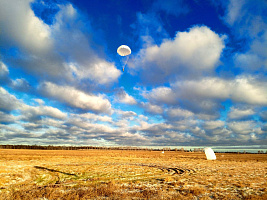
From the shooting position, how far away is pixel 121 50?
→ 112 feet

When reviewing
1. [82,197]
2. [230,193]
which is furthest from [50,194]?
[230,193]

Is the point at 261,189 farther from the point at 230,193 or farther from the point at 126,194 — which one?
the point at 126,194

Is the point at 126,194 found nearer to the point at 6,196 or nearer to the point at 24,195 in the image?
the point at 24,195

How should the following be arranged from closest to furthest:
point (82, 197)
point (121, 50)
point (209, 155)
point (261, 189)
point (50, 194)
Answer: point (82, 197), point (50, 194), point (261, 189), point (121, 50), point (209, 155)

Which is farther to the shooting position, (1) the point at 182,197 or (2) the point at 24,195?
(2) the point at 24,195

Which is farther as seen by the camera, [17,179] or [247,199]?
[17,179]

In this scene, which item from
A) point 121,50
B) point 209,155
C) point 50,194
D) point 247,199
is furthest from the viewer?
point 209,155

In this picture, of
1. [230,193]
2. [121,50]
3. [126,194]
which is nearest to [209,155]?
[121,50]

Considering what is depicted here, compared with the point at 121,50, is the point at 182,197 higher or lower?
lower

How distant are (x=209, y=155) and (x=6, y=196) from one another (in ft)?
152

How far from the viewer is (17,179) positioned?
54.2ft

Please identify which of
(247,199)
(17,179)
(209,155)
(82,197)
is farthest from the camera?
(209,155)

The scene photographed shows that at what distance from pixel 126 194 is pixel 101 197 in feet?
5.35

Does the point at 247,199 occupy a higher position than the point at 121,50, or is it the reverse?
the point at 121,50
